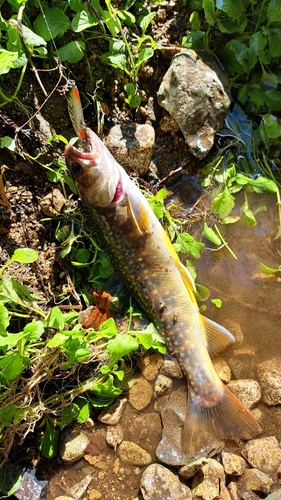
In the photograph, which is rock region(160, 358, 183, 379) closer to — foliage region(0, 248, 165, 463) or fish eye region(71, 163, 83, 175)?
foliage region(0, 248, 165, 463)

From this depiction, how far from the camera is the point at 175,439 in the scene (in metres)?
3.21

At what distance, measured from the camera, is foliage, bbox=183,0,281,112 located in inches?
135

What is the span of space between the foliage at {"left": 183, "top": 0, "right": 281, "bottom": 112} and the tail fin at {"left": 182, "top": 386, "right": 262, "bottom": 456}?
2.45 meters

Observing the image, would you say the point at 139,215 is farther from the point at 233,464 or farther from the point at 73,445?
the point at 233,464

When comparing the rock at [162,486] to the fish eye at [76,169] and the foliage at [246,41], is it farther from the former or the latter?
the foliage at [246,41]

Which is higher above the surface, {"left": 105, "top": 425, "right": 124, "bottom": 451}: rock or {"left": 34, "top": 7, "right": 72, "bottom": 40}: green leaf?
{"left": 34, "top": 7, "right": 72, "bottom": 40}: green leaf

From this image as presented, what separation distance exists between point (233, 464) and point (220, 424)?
0.28m

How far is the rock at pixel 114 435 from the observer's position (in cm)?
322

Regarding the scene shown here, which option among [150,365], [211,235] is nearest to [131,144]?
[211,235]

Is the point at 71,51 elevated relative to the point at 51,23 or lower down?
lower down

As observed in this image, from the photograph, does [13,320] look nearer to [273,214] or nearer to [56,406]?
[56,406]

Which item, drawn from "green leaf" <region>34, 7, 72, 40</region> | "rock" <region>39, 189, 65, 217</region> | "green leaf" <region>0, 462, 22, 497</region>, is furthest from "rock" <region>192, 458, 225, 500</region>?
"green leaf" <region>34, 7, 72, 40</region>

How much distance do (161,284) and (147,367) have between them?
698mm

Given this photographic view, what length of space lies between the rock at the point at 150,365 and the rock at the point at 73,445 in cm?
65
